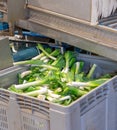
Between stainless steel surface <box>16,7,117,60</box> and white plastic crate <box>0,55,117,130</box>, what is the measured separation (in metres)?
0.19

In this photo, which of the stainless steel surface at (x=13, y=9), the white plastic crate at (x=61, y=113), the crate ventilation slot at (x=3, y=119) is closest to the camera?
the white plastic crate at (x=61, y=113)

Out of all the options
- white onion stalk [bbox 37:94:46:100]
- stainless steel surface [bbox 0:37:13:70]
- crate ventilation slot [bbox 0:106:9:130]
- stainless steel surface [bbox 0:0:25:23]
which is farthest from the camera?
stainless steel surface [bbox 0:0:25:23]

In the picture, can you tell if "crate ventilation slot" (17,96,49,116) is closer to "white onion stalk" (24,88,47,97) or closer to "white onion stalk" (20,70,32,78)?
"white onion stalk" (24,88,47,97)

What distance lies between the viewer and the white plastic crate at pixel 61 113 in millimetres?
1446

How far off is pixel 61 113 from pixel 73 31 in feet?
1.83

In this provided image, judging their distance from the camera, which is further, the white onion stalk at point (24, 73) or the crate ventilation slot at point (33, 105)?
the white onion stalk at point (24, 73)

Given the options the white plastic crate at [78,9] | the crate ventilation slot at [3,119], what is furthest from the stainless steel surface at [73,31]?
the crate ventilation slot at [3,119]

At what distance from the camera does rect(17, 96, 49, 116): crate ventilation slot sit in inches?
58.7

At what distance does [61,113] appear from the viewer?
4.69ft

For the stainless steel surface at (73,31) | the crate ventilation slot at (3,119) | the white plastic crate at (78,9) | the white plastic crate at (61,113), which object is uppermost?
the white plastic crate at (78,9)

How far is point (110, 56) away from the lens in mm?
1646

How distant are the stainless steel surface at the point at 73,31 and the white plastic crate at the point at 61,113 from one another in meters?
0.19

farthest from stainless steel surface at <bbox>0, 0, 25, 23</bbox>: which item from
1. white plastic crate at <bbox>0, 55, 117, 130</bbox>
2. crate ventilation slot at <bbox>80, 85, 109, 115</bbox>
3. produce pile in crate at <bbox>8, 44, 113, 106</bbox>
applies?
crate ventilation slot at <bbox>80, 85, 109, 115</bbox>

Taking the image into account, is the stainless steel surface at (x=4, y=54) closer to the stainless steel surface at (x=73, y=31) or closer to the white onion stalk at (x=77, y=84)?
the stainless steel surface at (x=73, y=31)
